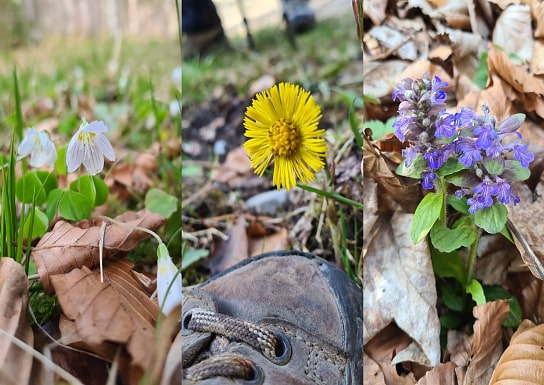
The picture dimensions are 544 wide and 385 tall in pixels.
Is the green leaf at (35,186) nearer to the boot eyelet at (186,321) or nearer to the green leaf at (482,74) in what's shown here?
the boot eyelet at (186,321)

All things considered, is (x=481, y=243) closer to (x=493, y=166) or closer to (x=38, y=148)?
(x=493, y=166)

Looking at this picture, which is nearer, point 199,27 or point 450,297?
point 450,297

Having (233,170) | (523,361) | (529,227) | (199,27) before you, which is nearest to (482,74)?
(529,227)

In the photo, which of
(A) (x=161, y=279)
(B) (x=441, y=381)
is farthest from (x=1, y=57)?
(B) (x=441, y=381)

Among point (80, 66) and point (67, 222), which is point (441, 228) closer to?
point (67, 222)

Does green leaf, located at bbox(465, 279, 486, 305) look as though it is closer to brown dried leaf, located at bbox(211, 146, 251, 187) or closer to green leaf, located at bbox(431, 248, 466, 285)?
green leaf, located at bbox(431, 248, 466, 285)

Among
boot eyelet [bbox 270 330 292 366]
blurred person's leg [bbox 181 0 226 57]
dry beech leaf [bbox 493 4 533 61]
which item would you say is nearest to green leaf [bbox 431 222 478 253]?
boot eyelet [bbox 270 330 292 366]
